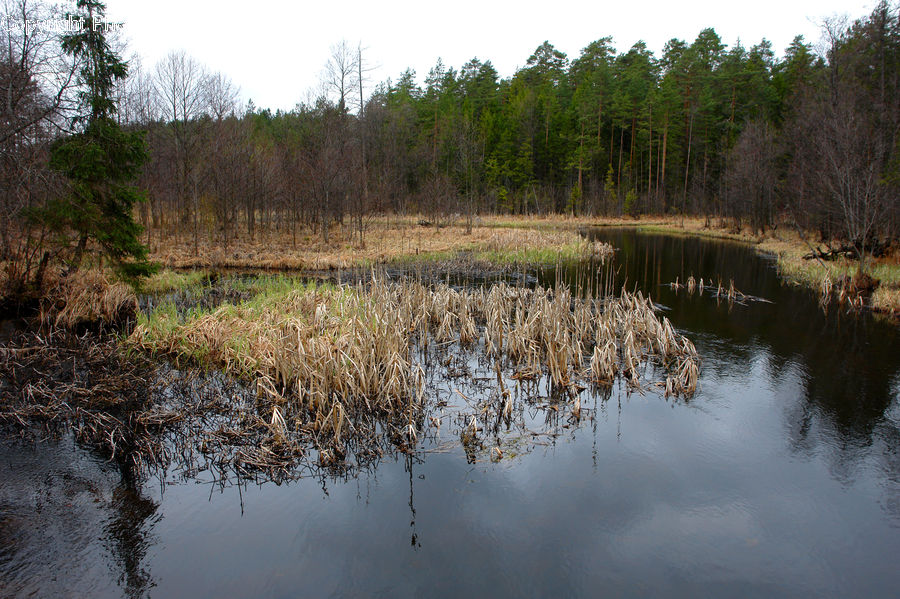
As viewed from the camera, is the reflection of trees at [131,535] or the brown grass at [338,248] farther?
A: the brown grass at [338,248]

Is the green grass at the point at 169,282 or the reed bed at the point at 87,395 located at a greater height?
the green grass at the point at 169,282

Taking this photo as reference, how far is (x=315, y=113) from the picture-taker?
1419 inches

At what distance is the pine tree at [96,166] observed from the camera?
37.8 feet

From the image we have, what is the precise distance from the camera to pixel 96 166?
38.8 ft

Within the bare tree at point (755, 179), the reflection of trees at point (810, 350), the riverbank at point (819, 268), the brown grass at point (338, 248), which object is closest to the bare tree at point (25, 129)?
the brown grass at point (338, 248)

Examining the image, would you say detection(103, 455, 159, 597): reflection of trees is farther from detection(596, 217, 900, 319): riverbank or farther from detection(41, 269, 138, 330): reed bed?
detection(596, 217, 900, 319): riverbank

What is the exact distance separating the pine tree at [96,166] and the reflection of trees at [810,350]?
13351 mm

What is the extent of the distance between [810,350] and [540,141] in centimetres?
4815

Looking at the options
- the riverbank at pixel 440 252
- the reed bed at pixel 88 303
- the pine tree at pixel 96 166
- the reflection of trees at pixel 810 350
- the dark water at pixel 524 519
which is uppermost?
the pine tree at pixel 96 166

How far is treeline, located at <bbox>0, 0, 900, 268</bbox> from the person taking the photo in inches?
614

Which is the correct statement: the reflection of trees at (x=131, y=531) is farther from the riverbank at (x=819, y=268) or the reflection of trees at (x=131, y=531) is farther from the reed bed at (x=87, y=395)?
the riverbank at (x=819, y=268)

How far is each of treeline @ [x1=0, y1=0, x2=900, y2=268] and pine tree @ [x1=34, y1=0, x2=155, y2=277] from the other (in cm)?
63

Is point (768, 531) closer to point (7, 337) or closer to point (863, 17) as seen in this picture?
point (7, 337)

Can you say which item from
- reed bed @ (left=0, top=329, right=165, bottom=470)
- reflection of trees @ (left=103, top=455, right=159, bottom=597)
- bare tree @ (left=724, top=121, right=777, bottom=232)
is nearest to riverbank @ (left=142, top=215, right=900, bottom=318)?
bare tree @ (left=724, top=121, right=777, bottom=232)
